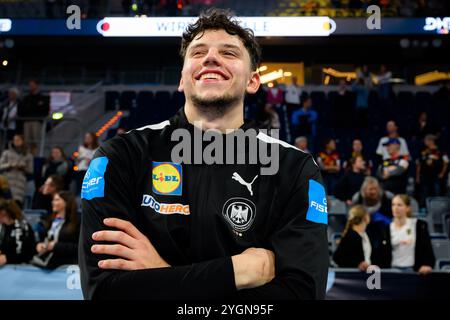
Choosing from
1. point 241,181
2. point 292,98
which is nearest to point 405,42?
point 292,98

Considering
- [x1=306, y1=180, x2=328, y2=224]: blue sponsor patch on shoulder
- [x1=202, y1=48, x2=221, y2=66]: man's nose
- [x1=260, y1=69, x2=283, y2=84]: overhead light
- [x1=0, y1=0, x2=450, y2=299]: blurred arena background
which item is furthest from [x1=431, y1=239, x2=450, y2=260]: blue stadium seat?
[x1=260, y1=69, x2=283, y2=84]: overhead light

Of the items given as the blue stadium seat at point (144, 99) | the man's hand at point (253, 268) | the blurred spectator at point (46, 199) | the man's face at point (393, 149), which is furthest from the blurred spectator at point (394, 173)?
the blue stadium seat at point (144, 99)

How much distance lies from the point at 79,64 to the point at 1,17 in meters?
3.44

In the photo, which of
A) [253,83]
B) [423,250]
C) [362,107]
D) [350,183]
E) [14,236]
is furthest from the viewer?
[362,107]

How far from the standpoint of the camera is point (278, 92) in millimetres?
13375

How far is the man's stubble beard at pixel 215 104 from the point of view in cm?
249

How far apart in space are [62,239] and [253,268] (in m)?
4.02

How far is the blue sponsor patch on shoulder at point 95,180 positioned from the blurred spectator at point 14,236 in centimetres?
365

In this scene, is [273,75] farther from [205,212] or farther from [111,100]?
[205,212]

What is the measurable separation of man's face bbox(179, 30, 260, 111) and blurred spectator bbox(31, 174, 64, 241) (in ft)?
16.1

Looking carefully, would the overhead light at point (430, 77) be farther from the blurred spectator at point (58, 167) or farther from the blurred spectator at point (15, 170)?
the blurred spectator at point (15, 170)

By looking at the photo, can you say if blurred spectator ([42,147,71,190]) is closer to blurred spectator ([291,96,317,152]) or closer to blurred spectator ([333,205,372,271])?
blurred spectator ([291,96,317,152])

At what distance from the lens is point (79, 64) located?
1980cm

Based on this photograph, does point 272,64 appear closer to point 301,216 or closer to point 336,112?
point 336,112
